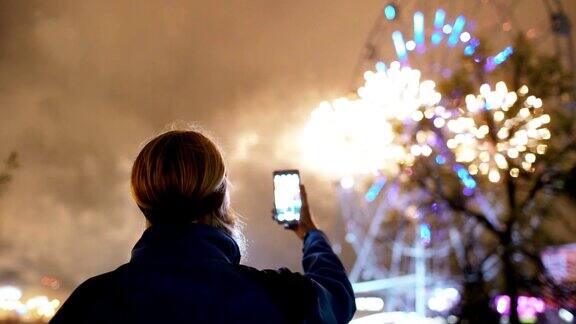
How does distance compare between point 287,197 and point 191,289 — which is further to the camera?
point 287,197

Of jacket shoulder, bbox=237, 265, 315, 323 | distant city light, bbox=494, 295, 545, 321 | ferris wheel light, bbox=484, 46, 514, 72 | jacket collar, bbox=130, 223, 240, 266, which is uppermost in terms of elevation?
ferris wheel light, bbox=484, 46, 514, 72

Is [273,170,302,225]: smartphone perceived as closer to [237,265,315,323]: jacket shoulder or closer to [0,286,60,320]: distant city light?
[237,265,315,323]: jacket shoulder

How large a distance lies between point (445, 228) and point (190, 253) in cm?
1457

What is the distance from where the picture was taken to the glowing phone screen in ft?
8.07

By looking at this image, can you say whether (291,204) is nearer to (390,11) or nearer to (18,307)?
(390,11)

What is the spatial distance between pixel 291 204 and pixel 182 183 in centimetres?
112

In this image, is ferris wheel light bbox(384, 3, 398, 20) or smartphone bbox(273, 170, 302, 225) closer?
smartphone bbox(273, 170, 302, 225)

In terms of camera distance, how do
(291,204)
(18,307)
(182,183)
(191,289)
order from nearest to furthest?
(191,289)
(182,183)
(291,204)
(18,307)

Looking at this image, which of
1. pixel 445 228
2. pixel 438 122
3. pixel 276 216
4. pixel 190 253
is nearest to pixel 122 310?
pixel 190 253

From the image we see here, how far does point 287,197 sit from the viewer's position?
261cm

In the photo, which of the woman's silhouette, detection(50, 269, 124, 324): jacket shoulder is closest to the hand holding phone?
the woman's silhouette

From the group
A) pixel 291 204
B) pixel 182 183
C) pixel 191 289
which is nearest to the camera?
pixel 191 289

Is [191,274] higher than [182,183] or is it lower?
lower

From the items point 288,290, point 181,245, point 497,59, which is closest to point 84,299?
point 181,245
